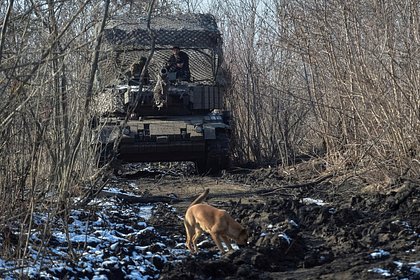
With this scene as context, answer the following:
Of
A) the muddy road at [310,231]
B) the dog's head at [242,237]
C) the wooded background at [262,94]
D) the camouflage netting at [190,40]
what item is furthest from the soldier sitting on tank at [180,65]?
the dog's head at [242,237]

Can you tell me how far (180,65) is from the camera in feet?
56.0

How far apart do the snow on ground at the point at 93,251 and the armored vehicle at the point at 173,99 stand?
18.0 feet

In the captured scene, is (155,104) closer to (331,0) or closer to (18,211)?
(331,0)

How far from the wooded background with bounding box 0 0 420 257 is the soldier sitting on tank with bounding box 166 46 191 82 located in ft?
7.63

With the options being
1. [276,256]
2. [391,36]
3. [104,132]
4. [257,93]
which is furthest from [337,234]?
[257,93]

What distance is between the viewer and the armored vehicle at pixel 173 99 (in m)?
15.4

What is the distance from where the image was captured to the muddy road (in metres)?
6.49

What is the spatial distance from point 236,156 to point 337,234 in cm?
1185

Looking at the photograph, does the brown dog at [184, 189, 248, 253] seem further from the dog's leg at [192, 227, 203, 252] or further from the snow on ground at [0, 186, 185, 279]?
the snow on ground at [0, 186, 185, 279]

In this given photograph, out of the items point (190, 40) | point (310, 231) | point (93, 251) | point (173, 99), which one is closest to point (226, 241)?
point (93, 251)

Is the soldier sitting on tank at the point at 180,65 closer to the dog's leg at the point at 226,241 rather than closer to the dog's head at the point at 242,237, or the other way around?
the dog's leg at the point at 226,241

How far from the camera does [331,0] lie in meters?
12.6

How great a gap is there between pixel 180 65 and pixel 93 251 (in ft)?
33.1

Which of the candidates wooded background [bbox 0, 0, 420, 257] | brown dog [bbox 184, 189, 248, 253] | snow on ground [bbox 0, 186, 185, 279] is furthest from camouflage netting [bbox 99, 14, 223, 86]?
brown dog [bbox 184, 189, 248, 253]
